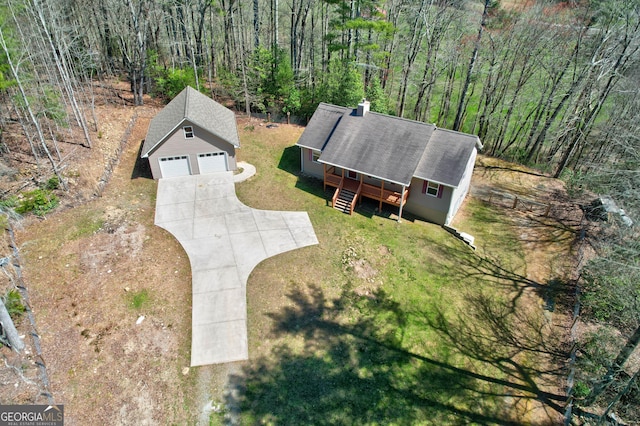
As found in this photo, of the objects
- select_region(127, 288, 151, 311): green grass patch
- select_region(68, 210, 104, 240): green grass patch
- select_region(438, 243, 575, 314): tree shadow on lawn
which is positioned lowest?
select_region(438, 243, 575, 314): tree shadow on lawn

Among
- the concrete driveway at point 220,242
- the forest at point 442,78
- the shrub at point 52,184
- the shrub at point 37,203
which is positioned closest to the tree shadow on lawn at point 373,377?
the concrete driveway at point 220,242

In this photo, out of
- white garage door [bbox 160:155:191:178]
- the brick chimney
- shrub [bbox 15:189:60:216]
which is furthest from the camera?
white garage door [bbox 160:155:191:178]

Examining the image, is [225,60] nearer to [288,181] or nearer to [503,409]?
[288,181]

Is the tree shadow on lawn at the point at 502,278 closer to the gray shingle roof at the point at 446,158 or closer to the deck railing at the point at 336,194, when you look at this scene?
the gray shingle roof at the point at 446,158

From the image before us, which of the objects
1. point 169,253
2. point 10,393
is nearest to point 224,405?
point 10,393

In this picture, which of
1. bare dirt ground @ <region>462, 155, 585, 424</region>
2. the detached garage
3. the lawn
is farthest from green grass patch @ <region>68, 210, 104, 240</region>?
bare dirt ground @ <region>462, 155, 585, 424</region>

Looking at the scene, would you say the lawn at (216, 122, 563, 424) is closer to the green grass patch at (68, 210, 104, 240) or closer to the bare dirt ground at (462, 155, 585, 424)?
the bare dirt ground at (462, 155, 585, 424)
